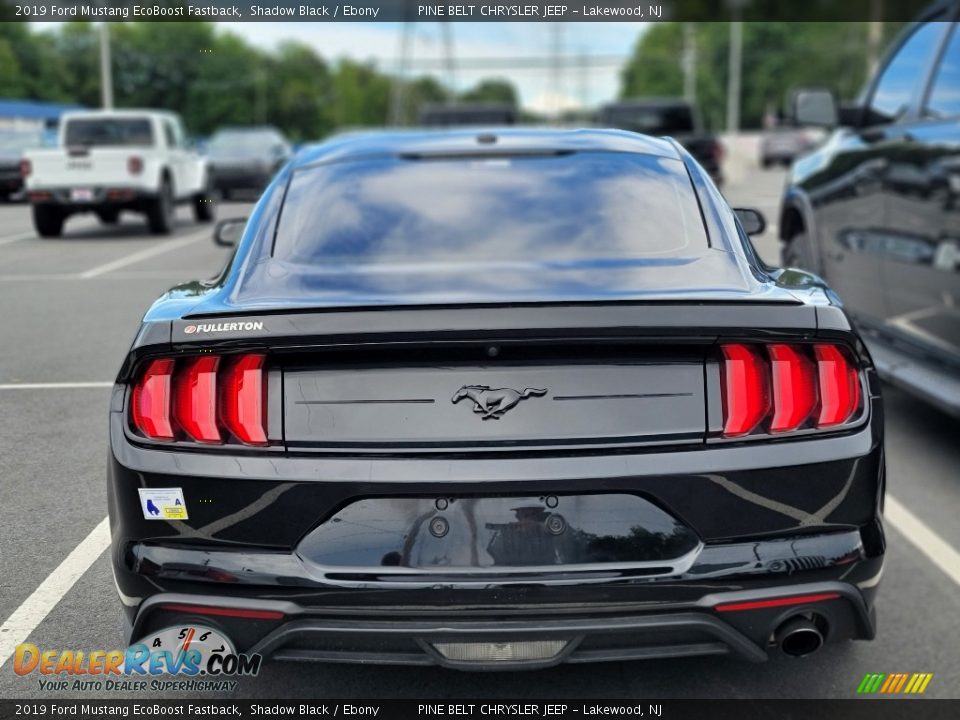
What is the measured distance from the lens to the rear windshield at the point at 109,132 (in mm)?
19750

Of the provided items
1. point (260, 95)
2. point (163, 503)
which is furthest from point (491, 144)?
point (260, 95)

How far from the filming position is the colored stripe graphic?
10.6 feet

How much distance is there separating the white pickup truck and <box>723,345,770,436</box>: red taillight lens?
47.4 ft

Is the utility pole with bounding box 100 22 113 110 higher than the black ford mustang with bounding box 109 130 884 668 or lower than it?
higher

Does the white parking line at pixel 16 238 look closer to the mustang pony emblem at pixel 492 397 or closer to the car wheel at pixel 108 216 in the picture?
the car wheel at pixel 108 216

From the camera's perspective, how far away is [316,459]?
106 inches

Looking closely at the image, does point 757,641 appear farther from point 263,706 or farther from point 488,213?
point 488,213

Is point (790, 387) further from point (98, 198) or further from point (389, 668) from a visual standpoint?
point (98, 198)

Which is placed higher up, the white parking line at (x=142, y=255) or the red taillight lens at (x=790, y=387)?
the red taillight lens at (x=790, y=387)

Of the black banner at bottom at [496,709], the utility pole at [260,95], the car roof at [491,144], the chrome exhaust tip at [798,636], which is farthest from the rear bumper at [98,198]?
the utility pole at [260,95]

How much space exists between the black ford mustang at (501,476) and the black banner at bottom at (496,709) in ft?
1.21

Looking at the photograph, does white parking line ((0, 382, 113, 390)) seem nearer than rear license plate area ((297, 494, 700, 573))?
No

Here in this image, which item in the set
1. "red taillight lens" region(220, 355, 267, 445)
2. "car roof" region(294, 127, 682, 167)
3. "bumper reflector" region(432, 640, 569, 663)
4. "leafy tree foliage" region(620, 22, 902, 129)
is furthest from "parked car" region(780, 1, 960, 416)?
"leafy tree foliage" region(620, 22, 902, 129)

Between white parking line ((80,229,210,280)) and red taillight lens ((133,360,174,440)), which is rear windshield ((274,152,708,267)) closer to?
red taillight lens ((133,360,174,440))
